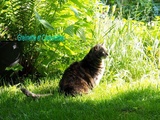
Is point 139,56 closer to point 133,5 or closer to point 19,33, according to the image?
point 19,33

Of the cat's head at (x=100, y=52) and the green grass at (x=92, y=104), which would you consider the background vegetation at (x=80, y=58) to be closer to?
the green grass at (x=92, y=104)

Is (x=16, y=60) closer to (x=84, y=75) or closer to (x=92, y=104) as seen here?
(x=84, y=75)

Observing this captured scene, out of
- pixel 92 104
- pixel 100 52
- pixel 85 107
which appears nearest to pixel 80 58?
pixel 100 52

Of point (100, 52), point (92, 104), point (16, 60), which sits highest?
point (100, 52)

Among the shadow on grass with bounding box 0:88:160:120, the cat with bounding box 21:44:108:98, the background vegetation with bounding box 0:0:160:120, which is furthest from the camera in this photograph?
the cat with bounding box 21:44:108:98

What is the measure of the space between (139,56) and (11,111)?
287 cm

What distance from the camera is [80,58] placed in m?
6.20

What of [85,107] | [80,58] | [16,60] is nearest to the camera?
[85,107]

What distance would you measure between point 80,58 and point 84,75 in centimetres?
103

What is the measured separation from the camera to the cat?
16.1 ft

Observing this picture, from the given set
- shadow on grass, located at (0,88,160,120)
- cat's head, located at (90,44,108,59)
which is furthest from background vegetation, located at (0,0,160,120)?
cat's head, located at (90,44,108,59)

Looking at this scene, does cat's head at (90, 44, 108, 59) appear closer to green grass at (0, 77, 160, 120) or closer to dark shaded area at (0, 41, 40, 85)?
green grass at (0, 77, 160, 120)

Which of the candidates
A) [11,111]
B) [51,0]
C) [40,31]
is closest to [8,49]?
[40,31]

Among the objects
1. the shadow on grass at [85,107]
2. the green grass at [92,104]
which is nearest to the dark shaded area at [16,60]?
the green grass at [92,104]
